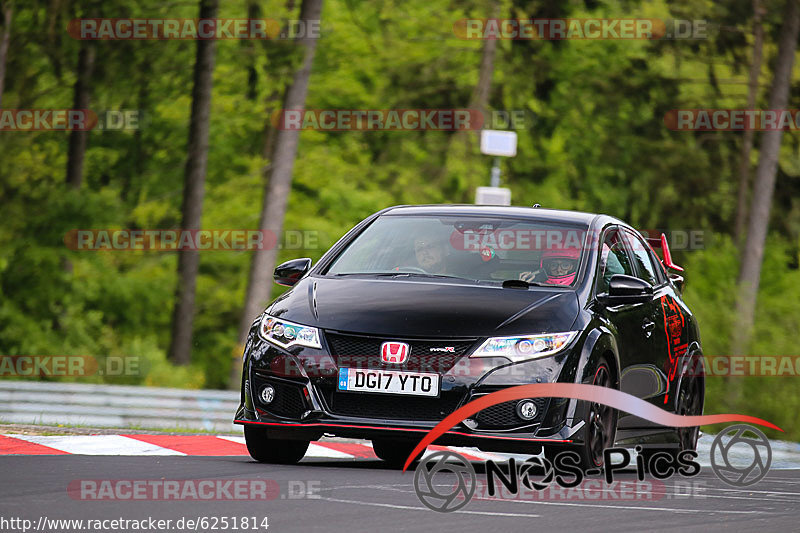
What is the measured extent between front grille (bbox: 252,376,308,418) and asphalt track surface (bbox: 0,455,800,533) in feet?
1.13

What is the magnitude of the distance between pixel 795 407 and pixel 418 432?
38.5 feet

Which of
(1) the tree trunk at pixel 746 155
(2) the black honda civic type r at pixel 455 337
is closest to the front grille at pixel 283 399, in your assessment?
(2) the black honda civic type r at pixel 455 337

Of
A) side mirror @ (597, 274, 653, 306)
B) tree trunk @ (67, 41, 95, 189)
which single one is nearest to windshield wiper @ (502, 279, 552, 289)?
side mirror @ (597, 274, 653, 306)

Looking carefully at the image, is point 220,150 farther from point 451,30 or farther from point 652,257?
point 652,257

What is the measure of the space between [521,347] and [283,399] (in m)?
1.43

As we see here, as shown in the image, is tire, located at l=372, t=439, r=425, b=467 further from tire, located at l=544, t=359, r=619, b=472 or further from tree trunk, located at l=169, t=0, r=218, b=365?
tree trunk, located at l=169, t=0, r=218, b=365

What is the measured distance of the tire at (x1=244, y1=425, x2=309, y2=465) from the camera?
354 inches

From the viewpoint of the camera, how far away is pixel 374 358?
8305mm

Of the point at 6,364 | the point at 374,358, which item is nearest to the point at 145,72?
the point at 6,364

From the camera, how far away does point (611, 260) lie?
32.4 feet

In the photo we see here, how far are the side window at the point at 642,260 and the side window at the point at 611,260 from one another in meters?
0.26

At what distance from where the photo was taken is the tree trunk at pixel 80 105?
3178 centimetres

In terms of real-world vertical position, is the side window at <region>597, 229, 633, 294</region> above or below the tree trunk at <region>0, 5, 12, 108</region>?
below

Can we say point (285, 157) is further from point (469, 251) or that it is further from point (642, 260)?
point (469, 251)
